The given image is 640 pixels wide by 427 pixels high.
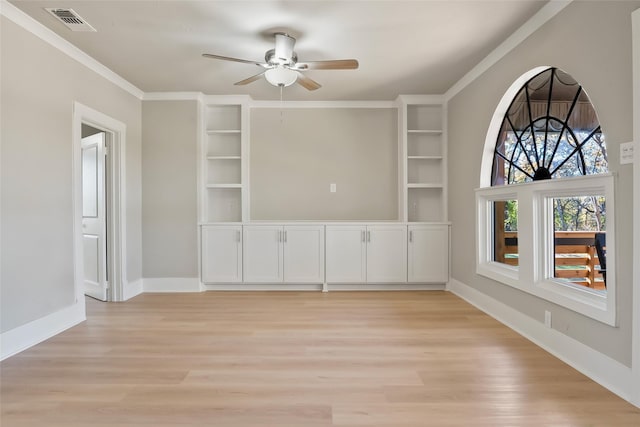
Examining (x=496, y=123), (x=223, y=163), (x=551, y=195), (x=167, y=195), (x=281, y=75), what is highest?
(x=281, y=75)

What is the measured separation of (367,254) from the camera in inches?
164

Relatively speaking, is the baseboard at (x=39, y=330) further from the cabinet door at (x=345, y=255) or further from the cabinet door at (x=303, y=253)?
the cabinet door at (x=345, y=255)

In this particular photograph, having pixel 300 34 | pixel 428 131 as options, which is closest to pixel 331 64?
pixel 300 34

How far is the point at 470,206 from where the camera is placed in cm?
363

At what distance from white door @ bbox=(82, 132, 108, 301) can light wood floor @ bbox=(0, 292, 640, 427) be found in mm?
837

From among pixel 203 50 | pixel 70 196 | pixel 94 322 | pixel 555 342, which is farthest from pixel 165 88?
pixel 555 342

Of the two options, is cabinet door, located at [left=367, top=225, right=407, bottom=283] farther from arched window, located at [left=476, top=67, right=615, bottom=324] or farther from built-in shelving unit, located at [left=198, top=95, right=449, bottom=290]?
arched window, located at [left=476, top=67, right=615, bottom=324]

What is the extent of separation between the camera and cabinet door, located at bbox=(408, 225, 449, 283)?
4.18m

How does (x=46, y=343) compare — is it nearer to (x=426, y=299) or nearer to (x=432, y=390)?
(x=432, y=390)

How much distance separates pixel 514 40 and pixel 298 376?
307cm

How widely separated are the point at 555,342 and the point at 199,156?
401 cm

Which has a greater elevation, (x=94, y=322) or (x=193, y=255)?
(x=193, y=255)

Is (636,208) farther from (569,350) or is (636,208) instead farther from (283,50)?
(283,50)

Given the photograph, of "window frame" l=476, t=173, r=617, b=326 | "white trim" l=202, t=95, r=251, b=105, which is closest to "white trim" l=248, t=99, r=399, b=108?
"white trim" l=202, t=95, r=251, b=105
